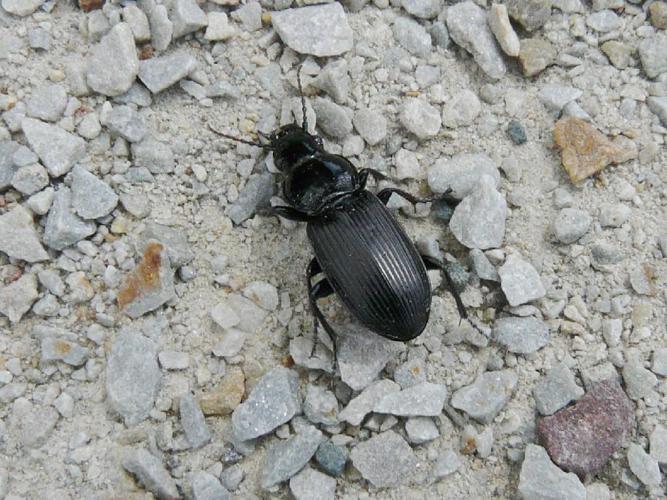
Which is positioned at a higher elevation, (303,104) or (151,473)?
(303,104)

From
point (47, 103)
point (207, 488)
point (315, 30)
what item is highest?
point (315, 30)

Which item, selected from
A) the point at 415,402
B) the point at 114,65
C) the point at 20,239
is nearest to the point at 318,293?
the point at 415,402

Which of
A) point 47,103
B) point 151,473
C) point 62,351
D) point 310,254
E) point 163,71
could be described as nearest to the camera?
point 151,473

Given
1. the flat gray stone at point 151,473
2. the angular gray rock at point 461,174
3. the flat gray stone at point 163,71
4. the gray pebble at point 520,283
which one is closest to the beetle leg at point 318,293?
the angular gray rock at point 461,174

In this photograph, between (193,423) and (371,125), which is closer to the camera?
(193,423)

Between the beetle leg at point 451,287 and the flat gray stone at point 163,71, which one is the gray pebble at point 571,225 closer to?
the beetle leg at point 451,287

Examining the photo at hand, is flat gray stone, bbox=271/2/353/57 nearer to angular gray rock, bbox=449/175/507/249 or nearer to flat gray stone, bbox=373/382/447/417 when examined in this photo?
angular gray rock, bbox=449/175/507/249

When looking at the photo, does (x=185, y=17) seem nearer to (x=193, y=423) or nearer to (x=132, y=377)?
(x=132, y=377)
